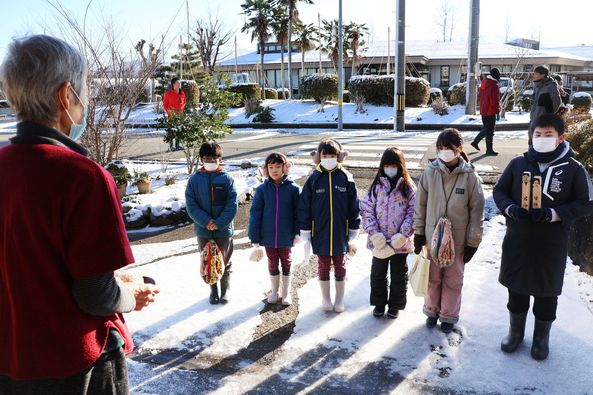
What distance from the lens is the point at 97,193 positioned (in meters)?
1.63

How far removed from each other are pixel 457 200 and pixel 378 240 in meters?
0.72

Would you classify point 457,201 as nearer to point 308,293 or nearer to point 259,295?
point 308,293

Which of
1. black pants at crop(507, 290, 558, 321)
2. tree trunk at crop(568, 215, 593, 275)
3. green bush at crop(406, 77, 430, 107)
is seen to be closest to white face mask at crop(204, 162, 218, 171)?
black pants at crop(507, 290, 558, 321)

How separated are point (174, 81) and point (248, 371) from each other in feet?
31.4

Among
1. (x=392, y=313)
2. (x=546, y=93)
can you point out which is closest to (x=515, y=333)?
(x=392, y=313)

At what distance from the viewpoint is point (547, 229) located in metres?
3.63

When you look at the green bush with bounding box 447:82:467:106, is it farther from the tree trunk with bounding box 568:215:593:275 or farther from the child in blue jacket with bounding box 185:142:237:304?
the child in blue jacket with bounding box 185:142:237:304

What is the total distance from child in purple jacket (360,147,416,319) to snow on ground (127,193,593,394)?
288mm

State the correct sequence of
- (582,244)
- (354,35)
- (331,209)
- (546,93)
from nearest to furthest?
(331,209) → (582,244) → (546,93) → (354,35)

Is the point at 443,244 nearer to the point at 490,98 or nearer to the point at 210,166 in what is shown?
the point at 210,166

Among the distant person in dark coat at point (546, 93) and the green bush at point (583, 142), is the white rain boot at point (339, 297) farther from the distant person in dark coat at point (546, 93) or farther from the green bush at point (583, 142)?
the distant person in dark coat at point (546, 93)

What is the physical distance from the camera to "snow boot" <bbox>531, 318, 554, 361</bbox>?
3686mm

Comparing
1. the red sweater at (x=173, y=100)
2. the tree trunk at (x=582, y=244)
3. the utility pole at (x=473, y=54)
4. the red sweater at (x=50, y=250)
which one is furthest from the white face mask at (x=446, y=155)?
the utility pole at (x=473, y=54)

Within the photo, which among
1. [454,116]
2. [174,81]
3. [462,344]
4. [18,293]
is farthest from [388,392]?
[454,116]
